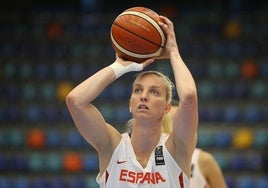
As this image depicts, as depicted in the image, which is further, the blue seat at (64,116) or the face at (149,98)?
the blue seat at (64,116)

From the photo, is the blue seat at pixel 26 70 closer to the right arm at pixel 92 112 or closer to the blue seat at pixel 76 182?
the blue seat at pixel 76 182

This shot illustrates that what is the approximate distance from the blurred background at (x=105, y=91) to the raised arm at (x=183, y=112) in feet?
18.5

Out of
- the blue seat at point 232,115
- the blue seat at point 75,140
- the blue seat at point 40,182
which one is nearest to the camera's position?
the blue seat at point 40,182

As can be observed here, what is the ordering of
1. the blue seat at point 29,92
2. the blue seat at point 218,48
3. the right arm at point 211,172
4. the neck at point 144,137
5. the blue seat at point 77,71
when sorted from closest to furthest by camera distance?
the neck at point 144,137, the right arm at point 211,172, the blue seat at point 29,92, the blue seat at point 77,71, the blue seat at point 218,48

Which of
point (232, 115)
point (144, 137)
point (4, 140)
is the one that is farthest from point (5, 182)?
point (144, 137)

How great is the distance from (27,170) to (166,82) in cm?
640

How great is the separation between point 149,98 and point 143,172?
0.43 metres

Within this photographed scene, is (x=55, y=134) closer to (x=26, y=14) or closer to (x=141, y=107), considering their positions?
(x=26, y=14)

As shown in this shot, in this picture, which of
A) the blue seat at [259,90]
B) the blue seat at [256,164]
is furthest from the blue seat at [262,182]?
the blue seat at [259,90]

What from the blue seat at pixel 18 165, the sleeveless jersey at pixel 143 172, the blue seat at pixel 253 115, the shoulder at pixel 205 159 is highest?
the sleeveless jersey at pixel 143 172

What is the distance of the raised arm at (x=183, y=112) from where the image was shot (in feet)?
12.6

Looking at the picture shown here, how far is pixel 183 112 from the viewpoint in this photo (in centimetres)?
386

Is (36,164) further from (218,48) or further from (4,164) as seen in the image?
(218,48)

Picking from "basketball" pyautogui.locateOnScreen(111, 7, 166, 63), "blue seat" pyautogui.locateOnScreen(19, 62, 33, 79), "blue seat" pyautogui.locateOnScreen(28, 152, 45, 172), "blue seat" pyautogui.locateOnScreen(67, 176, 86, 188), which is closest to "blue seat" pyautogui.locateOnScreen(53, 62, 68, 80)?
"blue seat" pyautogui.locateOnScreen(19, 62, 33, 79)
